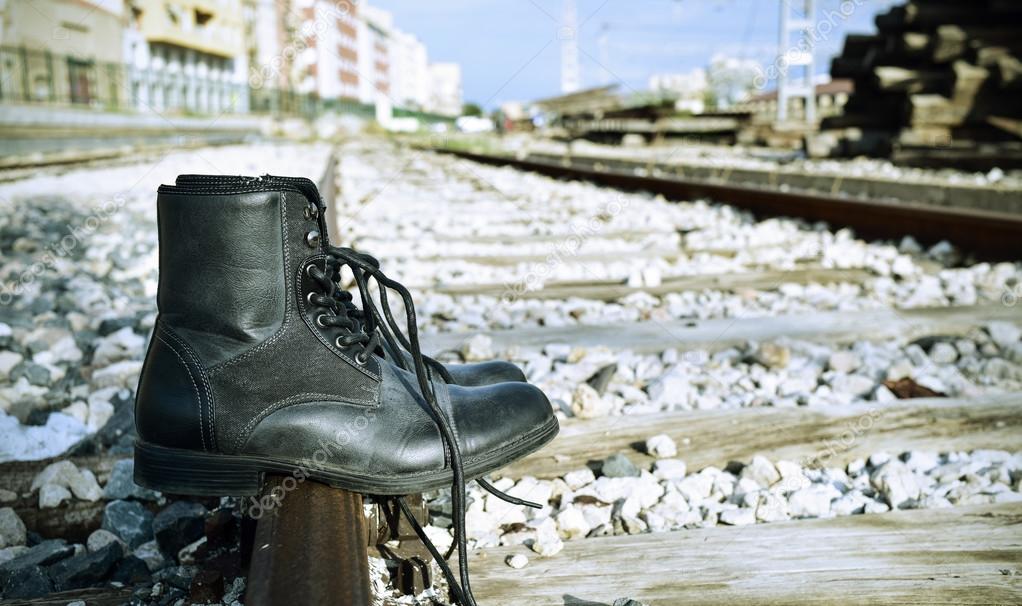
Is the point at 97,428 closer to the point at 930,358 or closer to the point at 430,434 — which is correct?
the point at 430,434

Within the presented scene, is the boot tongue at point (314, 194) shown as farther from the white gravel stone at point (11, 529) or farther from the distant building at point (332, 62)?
the distant building at point (332, 62)

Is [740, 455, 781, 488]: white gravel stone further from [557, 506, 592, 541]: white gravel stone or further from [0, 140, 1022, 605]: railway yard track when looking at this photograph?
[557, 506, 592, 541]: white gravel stone

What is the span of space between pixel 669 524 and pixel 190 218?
984 millimetres

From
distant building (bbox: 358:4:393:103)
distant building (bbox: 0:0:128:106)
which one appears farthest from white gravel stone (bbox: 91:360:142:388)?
distant building (bbox: 358:4:393:103)

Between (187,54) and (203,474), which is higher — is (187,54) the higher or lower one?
the higher one

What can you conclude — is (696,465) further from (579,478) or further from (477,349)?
(477,349)

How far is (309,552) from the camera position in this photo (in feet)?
3.25

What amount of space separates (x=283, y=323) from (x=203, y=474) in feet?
0.84

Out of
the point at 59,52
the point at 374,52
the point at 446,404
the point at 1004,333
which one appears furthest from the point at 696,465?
the point at 374,52

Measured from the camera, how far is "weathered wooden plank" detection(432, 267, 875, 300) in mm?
3506

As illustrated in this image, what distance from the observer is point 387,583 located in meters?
1.24

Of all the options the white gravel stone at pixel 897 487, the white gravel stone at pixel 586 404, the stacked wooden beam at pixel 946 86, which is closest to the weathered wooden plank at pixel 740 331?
the white gravel stone at pixel 586 404

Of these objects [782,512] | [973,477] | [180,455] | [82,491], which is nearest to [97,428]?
[82,491]

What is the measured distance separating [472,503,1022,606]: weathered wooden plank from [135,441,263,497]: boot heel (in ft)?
1.23
